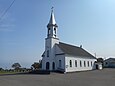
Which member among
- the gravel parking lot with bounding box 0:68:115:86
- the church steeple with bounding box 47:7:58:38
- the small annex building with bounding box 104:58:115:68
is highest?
the church steeple with bounding box 47:7:58:38

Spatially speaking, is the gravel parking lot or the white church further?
the white church

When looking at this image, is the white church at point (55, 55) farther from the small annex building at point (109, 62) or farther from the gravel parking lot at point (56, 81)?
the small annex building at point (109, 62)

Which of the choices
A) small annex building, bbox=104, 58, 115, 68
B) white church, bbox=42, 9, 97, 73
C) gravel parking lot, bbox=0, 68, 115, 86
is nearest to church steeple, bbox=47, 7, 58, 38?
white church, bbox=42, 9, 97, 73

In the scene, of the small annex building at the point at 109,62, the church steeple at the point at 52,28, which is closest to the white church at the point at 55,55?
the church steeple at the point at 52,28

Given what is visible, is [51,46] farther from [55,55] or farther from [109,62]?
[109,62]

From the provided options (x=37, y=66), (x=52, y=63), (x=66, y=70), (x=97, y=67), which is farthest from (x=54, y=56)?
(x=97, y=67)

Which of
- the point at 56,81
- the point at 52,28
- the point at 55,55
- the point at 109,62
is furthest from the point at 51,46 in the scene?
the point at 109,62

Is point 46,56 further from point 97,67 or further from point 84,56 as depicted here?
point 97,67

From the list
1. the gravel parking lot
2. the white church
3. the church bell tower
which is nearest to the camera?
the gravel parking lot

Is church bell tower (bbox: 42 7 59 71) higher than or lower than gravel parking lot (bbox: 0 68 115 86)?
higher

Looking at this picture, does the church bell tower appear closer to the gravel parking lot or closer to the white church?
the white church

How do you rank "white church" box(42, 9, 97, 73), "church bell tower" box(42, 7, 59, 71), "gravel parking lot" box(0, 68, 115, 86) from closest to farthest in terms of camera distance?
"gravel parking lot" box(0, 68, 115, 86) < "white church" box(42, 9, 97, 73) < "church bell tower" box(42, 7, 59, 71)

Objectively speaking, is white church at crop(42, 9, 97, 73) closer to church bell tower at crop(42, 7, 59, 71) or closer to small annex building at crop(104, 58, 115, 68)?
church bell tower at crop(42, 7, 59, 71)

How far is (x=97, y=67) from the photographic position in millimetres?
55688
